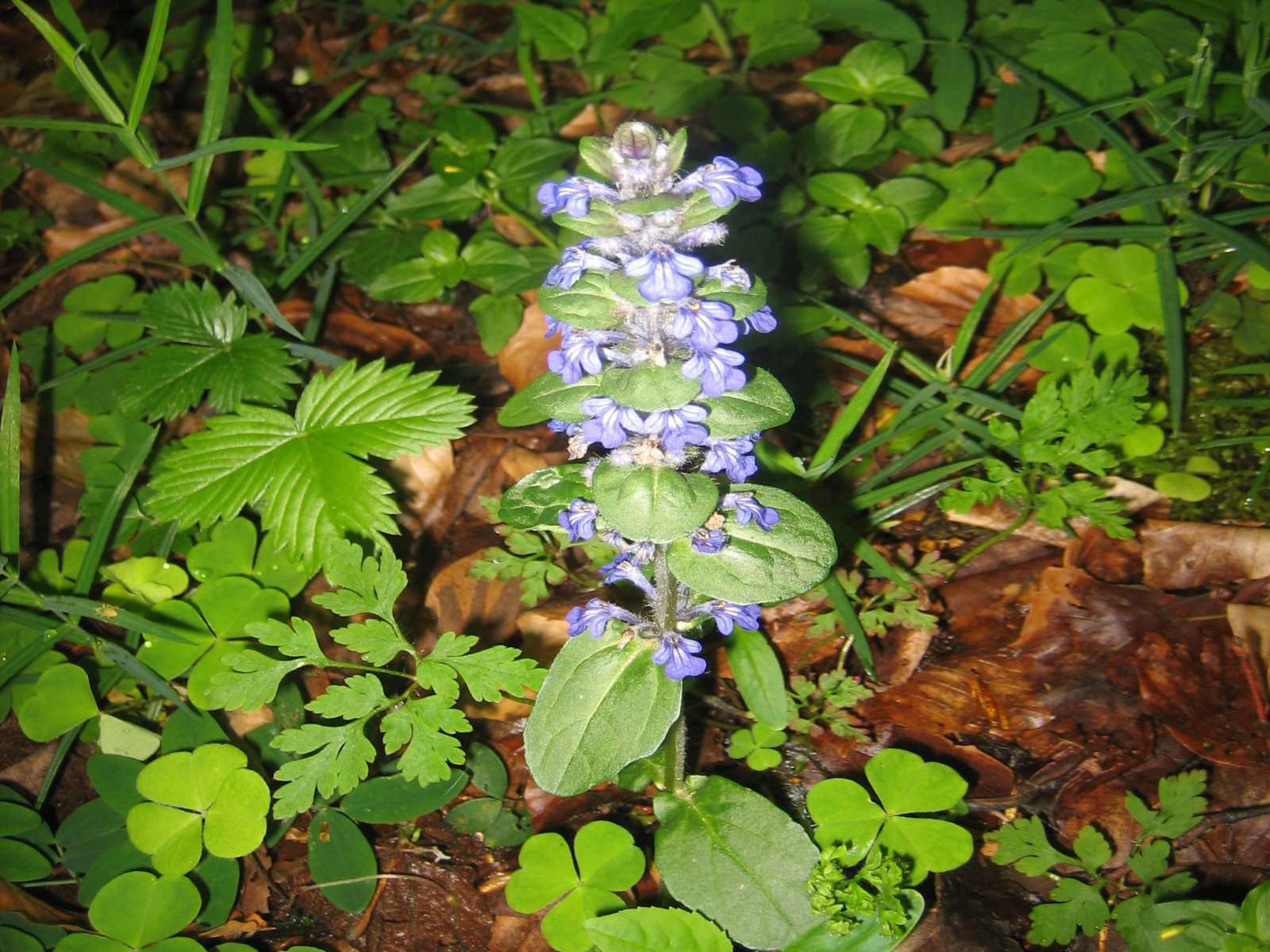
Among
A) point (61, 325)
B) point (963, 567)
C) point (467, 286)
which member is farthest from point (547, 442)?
point (61, 325)

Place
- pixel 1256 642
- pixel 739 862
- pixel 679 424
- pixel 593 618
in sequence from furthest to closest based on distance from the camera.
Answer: pixel 1256 642 → pixel 739 862 → pixel 593 618 → pixel 679 424

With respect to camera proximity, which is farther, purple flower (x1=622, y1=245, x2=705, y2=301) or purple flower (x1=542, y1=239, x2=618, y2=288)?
purple flower (x1=542, y1=239, x2=618, y2=288)

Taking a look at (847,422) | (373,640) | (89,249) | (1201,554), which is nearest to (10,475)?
(89,249)

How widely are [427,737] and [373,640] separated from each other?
1.14 feet

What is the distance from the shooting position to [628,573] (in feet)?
8.42

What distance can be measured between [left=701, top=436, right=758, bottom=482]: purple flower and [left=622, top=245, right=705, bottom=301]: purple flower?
1.57ft

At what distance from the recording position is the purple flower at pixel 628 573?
2.55 metres

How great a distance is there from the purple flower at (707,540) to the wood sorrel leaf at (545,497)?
0.34 metres

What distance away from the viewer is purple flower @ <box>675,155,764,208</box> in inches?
76.6

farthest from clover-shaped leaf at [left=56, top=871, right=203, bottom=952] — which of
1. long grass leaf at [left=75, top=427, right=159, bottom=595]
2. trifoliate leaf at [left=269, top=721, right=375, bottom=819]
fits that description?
long grass leaf at [left=75, top=427, right=159, bottom=595]

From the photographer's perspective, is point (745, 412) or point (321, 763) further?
point (321, 763)

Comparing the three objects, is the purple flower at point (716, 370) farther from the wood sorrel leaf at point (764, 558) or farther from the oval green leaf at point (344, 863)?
the oval green leaf at point (344, 863)

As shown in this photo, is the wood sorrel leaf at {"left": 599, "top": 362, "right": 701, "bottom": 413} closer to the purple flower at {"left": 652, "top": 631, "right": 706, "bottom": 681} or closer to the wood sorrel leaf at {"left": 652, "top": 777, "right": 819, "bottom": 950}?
the purple flower at {"left": 652, "top": 631, "right": 706, "bottom": 681}

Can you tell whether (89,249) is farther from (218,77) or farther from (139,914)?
(139,914)
